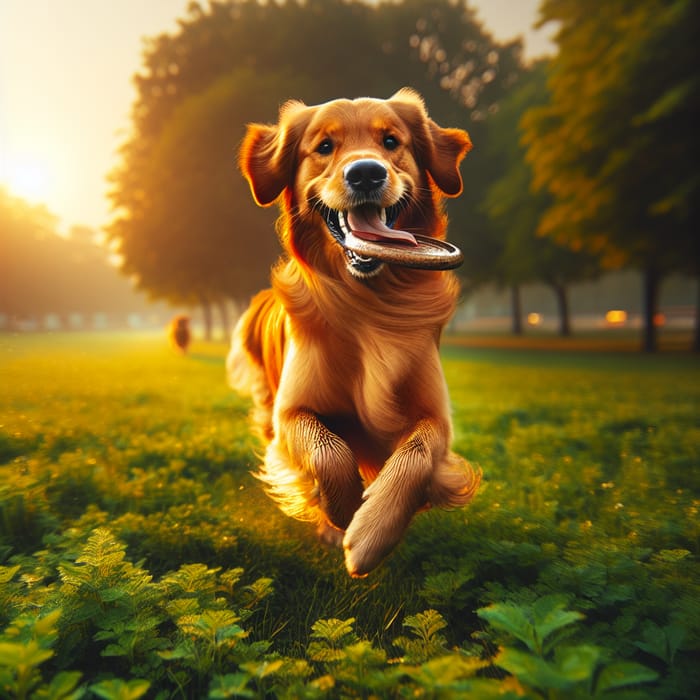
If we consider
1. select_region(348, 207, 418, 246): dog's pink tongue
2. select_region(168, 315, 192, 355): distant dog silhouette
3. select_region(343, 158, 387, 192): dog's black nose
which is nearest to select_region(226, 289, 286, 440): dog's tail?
select_region(348, 207, 418, 246): dog's pink tongue

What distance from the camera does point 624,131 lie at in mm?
11906

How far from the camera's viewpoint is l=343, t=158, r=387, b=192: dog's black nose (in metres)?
2.23

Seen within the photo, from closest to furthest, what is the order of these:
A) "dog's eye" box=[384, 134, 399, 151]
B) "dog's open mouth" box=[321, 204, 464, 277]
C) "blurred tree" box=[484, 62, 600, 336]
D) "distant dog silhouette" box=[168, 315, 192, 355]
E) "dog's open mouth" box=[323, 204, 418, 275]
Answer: "dog's open mouth" box=[321, 204, 464, 277], "dog's open mouth" box=[323, 204, 418, 275], "dog's eye" box=[384, 134, 399, 151], "distant dog silhouette" box=[168, 315, 192, 355], "blurred tree" box=[484, 62, 600, 336]

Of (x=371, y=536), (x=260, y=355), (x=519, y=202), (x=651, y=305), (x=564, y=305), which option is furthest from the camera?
(x=564, y=305)

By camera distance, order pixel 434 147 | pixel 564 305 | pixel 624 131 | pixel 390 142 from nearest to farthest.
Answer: pixel 390 142, pixel 434 147, pixel 624 131, pixel 564 305

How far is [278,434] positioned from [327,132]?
1.50 meters

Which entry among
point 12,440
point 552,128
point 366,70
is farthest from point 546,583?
point 366,70

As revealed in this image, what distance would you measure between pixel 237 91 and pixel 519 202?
9.94 m

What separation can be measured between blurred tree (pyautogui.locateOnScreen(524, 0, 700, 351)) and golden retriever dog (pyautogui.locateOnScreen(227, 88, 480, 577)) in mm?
10086

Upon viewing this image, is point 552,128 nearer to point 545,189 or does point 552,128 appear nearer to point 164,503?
point 545,189

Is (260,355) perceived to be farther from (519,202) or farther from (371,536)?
(519,202)

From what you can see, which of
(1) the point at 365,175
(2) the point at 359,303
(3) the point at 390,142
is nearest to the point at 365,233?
(1) the point at 365,175

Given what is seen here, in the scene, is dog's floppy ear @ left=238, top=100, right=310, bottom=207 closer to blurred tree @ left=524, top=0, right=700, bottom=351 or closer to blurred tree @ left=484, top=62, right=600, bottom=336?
blurred tree @ left=524, top=0, right=700, bottom=351

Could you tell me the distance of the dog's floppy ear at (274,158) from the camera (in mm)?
2775
